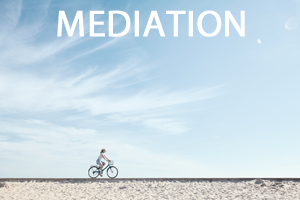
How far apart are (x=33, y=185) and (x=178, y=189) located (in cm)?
849

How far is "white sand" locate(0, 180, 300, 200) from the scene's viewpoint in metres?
13.6

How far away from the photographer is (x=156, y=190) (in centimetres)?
1457

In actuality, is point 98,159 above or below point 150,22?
below

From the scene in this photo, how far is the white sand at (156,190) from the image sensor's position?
44.8 feet

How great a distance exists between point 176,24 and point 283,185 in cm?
1048

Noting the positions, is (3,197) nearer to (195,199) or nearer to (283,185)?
(195,199)

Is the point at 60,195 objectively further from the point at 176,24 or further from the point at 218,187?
the point at 176,24

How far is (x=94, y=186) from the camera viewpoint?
51.3ft

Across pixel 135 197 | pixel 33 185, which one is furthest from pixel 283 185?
pixel 33 185

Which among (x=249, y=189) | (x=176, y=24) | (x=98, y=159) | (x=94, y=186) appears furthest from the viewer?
(x=98, y=159)

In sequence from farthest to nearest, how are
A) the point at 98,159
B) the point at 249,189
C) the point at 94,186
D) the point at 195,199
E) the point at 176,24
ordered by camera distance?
the point at 98,159 → the point at 176,24 → the point at 94,186 → the point at 249,189 → the point at 195,199

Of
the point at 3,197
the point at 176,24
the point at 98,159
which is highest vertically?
the point at 176,24

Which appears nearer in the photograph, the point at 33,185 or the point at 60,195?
the point at 60,195

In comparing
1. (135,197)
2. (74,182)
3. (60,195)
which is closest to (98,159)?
(74,182)
